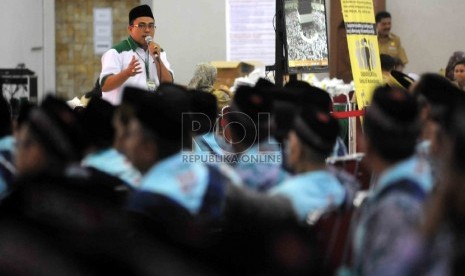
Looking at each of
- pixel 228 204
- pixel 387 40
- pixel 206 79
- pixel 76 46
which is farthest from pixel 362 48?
pixel 76 46

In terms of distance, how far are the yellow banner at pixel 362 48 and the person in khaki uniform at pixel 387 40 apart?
4536 mm

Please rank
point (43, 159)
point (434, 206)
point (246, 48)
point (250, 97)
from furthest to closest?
point (246, 48) → point (250, 97) → point (43, 159) → point (434, 206)

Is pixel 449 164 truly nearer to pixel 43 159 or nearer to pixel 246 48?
pixel 43 159

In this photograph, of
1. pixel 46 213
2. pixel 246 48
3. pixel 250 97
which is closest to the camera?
pixel 46 213

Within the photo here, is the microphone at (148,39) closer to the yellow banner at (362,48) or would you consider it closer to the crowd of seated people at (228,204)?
the yellow banner at (362,48)

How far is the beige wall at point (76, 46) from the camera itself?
20328 mm

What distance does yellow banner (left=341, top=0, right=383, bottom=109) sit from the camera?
39.2ft

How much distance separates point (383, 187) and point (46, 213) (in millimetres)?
1302

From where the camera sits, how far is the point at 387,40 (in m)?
17.4

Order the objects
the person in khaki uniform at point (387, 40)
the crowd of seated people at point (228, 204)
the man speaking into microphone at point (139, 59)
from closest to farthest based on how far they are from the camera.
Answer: the crowd of seated people at point (228, 204) → the man speaking into microphone at point (139, 59) → the person in khaki uniform at point (387, 40)

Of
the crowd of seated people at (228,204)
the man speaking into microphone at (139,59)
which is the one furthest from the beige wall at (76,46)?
the crowd of seated people at (228,204)

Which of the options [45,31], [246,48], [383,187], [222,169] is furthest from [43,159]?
[45,31]

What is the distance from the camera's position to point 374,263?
4.73 metres

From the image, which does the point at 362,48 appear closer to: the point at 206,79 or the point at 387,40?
the point at 206,79
